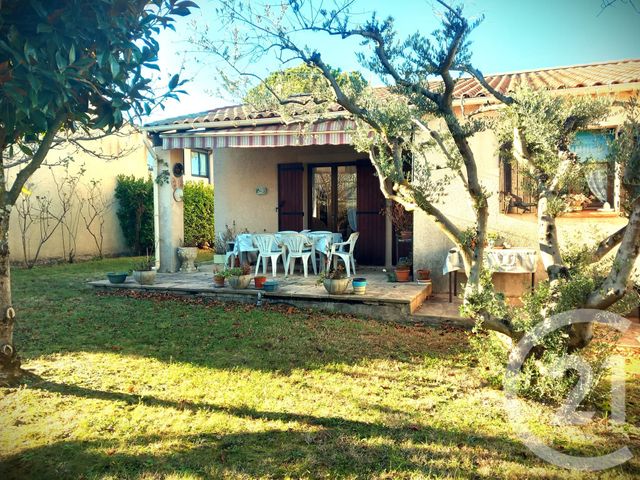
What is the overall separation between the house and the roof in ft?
0.12

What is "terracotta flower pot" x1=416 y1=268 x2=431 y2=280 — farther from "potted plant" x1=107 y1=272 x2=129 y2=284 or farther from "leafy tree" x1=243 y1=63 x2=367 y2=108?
"potted plant" x1=107 y1=272 x2=129 y2=284

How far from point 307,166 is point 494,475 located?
12174mm

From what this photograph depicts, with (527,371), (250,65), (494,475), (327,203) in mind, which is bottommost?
(494,475)

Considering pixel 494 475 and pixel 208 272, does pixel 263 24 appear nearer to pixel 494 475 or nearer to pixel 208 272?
pixel 494 475

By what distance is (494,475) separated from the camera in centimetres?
360

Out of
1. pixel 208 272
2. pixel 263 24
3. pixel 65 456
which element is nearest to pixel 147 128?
pixel 208 272

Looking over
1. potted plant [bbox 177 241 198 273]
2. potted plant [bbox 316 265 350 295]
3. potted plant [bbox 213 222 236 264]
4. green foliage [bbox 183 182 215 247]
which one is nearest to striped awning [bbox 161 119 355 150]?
potted plant [bbox 177 241 198 273]

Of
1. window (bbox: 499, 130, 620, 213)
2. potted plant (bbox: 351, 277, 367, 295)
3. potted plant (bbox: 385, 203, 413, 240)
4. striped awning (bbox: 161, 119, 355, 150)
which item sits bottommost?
potted plant (bbox: 351, 277, 367, 295)

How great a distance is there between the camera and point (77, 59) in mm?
3932

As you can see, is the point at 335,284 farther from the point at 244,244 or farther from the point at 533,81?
the point at 533,81

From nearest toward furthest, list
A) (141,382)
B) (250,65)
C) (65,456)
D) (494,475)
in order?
1. (494,475)
2. (65,456)
3. (141,382)
4. (250,65)

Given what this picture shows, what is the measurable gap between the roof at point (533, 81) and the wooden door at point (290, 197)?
2381mm

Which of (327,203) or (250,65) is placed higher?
(250,65)

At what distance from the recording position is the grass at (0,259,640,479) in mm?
3744
